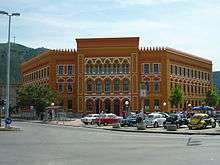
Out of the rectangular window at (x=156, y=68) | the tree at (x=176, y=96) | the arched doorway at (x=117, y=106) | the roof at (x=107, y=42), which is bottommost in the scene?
the arched doorway at (x=117, y=106)

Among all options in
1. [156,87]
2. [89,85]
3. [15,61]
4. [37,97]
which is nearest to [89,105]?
[89,85]

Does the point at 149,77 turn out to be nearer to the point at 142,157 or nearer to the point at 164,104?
the point at 164,104

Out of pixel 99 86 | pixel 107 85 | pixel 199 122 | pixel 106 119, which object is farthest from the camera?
pixel 99 86

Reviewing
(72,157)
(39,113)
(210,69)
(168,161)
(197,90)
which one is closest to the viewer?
(168,161)

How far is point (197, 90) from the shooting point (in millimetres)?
107562

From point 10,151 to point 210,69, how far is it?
328ft

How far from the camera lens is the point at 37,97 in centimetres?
8419

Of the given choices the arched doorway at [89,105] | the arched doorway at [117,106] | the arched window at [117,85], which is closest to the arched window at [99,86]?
the arched doorway at [89,105]

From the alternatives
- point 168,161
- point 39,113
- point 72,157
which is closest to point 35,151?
point 72,157

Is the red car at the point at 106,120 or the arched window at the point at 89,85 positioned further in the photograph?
the arched window at the point at 89,85

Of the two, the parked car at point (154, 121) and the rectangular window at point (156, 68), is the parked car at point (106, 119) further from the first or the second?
the rectangular window at point (156, 68)

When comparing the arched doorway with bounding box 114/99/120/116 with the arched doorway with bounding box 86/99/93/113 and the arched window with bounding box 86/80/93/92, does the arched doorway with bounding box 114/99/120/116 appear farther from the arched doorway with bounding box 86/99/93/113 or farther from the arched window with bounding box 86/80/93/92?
the arched window with bounding box 86/80/93/92

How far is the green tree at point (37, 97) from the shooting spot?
83875 millimetres

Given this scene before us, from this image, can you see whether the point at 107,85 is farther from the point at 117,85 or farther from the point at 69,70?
the point at 69,70
